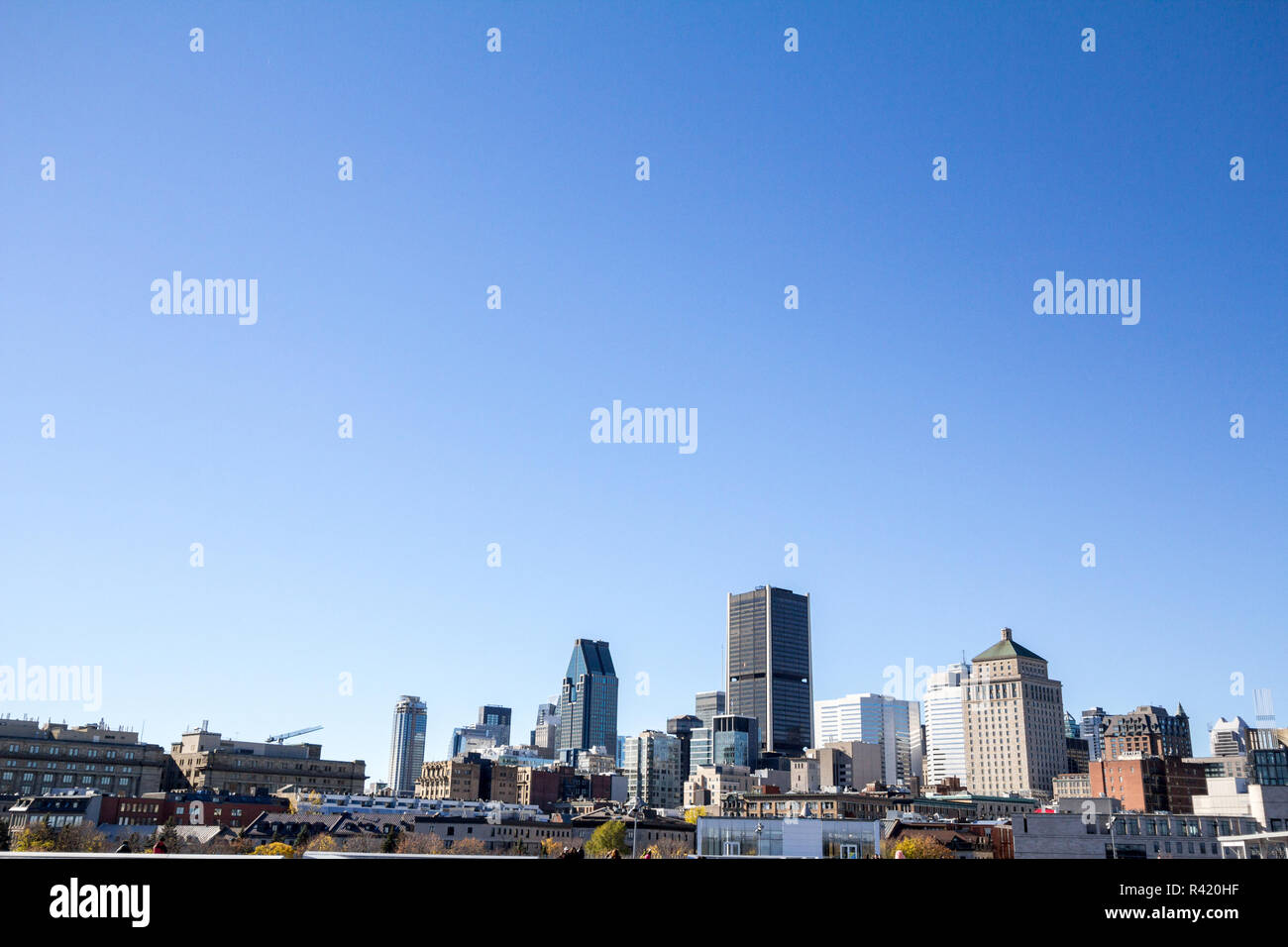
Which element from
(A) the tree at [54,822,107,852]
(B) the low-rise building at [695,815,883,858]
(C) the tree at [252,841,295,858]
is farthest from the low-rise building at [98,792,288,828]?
(B) the low-rise building at [695,815,883,858]

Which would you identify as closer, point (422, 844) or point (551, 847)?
point (422, 844)

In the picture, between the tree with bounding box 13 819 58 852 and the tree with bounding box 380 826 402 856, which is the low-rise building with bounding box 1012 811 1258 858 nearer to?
the tree with bounding box 380 826 402 856

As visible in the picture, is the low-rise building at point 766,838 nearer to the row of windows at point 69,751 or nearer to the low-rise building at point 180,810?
the low-rise building at point 180,810

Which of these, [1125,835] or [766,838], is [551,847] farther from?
[1125,835]

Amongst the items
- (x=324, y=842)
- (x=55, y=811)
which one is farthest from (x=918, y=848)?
(x=55, y=811)

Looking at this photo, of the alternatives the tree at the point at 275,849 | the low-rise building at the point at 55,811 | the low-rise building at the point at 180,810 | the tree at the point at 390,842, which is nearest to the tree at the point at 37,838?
the low-rise building at the point at 55,811

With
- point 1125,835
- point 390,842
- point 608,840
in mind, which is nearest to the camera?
point 1125,835
